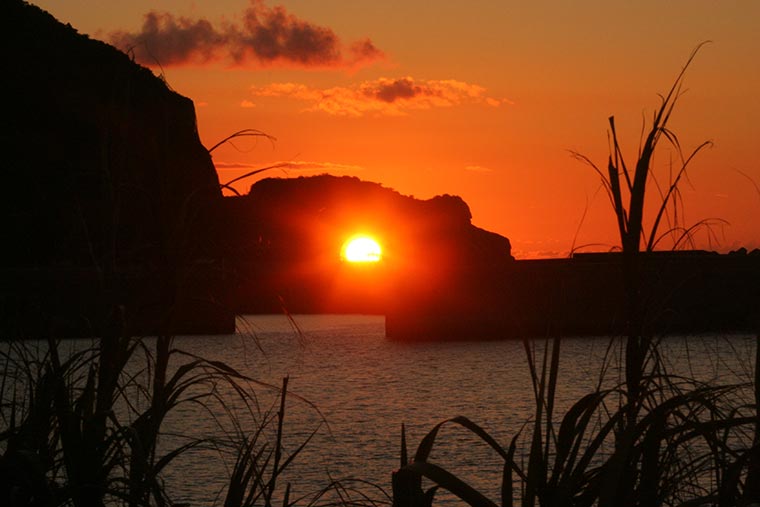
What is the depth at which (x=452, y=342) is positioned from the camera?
85812mm

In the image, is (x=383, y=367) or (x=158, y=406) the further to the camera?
(x=383, y=367)

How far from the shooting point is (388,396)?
159 feet

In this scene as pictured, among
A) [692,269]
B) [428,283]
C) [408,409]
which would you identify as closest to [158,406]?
[692,269]

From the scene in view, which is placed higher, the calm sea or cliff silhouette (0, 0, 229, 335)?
cliff silhouette (0, 0, 229, 335)

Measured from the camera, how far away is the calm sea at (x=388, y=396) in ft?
69.8

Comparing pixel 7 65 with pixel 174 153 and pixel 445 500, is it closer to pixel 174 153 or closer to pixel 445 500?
pixel 445 500

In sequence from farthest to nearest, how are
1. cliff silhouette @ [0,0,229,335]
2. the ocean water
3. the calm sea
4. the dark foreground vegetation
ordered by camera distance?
the calm sea
the ocean water
cliff silhouette @ [0,0,229,335]
the dark foreground vegetation

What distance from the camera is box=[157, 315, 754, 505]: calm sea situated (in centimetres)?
Answer: 2127

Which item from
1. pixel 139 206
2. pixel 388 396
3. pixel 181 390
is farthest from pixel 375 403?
pixel 181 390

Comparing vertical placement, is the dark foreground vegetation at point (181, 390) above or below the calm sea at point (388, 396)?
above

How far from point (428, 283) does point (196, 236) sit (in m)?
74.1

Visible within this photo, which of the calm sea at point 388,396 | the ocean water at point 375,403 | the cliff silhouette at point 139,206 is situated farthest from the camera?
the calm sea at point 388,396

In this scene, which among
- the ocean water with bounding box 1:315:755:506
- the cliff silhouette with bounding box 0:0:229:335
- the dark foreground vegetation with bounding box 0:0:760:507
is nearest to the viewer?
the dark foreground vegetation with bounding box 0:0:760:507

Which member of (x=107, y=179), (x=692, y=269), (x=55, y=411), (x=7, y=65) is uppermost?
(x=7, y=65)
